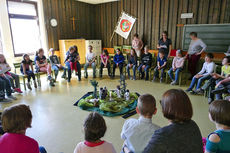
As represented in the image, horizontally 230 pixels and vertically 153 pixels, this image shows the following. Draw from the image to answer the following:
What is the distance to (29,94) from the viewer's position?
460 centimetres

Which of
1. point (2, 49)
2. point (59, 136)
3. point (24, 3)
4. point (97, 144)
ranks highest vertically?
point (24, 3)

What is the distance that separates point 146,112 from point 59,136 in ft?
5.79

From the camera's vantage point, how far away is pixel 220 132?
1311mm

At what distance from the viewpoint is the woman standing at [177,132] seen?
966 millimetres

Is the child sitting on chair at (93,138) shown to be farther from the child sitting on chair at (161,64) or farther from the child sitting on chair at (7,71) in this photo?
the child sitting on chair at (161,64)

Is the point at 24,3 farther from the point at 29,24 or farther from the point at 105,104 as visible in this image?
the point at 105,104

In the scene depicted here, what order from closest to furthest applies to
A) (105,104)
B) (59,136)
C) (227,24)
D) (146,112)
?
(146,112), (59,136), (105,104), (227,24)

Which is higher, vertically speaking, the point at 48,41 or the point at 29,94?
the point at 48,41

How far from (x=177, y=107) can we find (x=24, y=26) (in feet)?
22.5

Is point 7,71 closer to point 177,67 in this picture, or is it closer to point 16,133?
point 16,133

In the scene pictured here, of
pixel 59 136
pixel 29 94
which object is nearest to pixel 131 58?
pixel 29 94

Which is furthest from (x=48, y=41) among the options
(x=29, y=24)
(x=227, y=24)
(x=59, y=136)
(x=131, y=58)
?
(x=227, y=24)

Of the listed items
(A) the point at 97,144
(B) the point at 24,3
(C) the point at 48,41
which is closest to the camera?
(A) the point at 97,144

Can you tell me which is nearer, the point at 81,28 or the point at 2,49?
the point at 2,49
